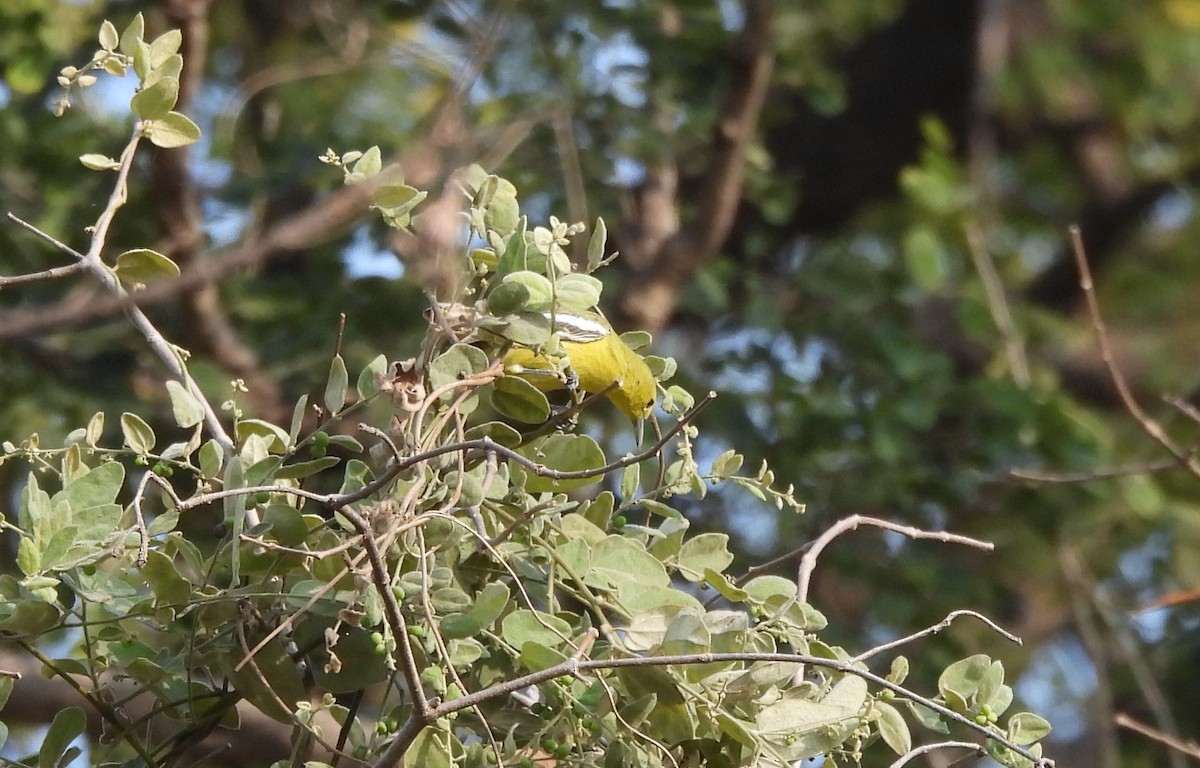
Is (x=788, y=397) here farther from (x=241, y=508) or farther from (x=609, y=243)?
(x=241, y=508)

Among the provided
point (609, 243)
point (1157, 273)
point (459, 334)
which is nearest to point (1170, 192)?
point (1157, 273)

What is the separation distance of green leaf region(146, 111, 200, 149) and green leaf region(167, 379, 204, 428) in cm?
20

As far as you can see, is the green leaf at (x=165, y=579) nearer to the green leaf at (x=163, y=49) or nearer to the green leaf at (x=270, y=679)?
the green leaf at (x=270, y=679)

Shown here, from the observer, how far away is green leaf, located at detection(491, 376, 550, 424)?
3.74 ft

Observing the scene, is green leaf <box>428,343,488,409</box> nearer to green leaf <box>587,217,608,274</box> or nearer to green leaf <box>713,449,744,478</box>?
green leaf <box>587,217,608,274</box>

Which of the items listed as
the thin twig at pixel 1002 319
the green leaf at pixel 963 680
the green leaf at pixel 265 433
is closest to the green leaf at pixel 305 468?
the green leaf at pixel 265 433

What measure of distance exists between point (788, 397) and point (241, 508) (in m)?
2.18

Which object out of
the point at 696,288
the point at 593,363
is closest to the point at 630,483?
the point at 593,363

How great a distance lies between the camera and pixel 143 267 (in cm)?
111

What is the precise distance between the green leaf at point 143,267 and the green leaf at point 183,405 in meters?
0.10

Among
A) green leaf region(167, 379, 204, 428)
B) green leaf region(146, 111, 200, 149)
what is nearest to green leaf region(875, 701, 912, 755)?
green leaf region(167, 379, 204, 428)

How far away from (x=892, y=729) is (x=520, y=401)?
1.28 ft

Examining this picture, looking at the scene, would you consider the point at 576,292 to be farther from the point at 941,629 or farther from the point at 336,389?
the point at 941,629

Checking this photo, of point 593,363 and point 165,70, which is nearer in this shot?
point 165,70
